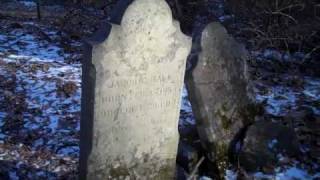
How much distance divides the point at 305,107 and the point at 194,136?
202 centimetres

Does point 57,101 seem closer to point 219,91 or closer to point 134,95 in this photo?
point 219,91

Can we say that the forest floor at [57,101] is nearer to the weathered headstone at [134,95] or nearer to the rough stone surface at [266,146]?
the rough stone surface at [266,146]

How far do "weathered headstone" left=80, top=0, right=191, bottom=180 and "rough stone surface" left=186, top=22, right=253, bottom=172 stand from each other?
1.41 feet

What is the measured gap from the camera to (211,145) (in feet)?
15.5

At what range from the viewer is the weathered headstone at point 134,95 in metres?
3.62

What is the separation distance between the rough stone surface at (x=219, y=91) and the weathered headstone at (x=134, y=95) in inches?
16.9

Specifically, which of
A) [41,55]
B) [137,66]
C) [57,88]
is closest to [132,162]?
[137,66]

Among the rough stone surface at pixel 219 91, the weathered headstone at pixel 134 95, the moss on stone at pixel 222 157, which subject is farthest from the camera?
the moss on stone at pixel 222 157

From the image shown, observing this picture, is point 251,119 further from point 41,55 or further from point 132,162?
point 41,55

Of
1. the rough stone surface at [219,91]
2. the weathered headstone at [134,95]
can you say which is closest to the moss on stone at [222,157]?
the rough stone surface at [219,91]

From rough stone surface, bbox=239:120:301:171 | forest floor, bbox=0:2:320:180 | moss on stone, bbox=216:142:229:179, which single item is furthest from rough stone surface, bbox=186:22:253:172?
forest floor, bbox=0:2:320:180

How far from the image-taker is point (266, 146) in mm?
4852

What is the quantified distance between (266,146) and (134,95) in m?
1.77

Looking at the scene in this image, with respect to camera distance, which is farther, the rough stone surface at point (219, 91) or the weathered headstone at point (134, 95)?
the rough stone surface at point (219, 91)
